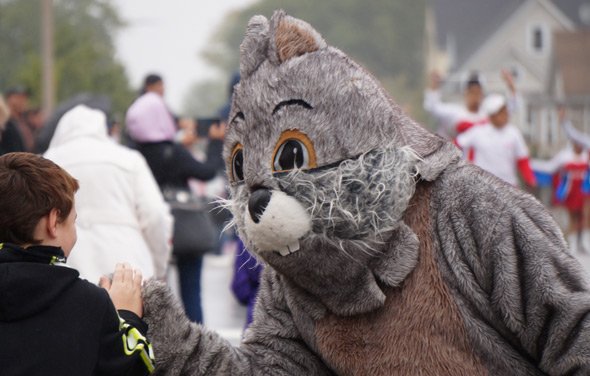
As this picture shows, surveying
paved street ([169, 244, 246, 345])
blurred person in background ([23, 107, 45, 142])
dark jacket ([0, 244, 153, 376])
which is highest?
dark jacket ([0, 244, 153, 376])

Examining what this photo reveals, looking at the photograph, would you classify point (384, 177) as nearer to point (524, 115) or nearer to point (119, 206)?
point (119, 206)

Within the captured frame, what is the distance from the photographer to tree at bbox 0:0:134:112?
3731cm

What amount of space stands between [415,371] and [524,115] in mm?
47177

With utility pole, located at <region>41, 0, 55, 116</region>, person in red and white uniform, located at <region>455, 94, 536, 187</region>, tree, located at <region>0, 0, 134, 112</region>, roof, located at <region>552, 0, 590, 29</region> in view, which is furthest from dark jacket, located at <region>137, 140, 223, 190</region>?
roof, located at <region>552, 0, 590, 29</region>

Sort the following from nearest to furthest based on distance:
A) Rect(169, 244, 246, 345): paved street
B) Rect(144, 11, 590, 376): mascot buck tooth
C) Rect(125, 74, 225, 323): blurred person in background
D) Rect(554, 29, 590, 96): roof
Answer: Rect(144, 11, 590, 376): mascot buck tooth
Rect(125, 74, 225, 323): blurred person in background
Rect(169, 244, 246, 345): paved street
Rect(554, 29, 590, 96): roof

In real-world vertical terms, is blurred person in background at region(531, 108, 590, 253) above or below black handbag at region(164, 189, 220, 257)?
below

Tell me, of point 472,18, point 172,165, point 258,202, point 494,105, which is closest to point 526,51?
point 472,18

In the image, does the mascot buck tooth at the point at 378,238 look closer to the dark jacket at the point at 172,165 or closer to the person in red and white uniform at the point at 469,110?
the dark jacket at the point at 172,165

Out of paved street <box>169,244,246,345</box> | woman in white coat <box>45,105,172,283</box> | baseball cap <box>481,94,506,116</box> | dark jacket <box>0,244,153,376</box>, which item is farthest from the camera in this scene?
baseball cap <box>481,94,506,116</box>

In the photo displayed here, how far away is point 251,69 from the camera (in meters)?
3.16

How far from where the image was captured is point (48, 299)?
2.86 metres

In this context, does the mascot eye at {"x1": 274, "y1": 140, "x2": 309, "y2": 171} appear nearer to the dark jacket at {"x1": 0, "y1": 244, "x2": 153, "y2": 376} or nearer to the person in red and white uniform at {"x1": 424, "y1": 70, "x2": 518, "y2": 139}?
the dark jacket at {"x1": 0, "y1": 244, "x2": 153, "y2": 376}

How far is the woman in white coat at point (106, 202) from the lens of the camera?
516cm

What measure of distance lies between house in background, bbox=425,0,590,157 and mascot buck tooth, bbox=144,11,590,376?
3581 cm
